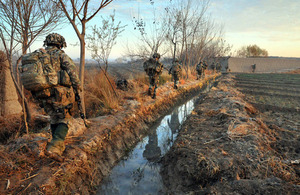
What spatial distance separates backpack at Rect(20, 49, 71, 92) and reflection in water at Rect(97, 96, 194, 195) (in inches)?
77.7

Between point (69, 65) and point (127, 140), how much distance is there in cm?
249

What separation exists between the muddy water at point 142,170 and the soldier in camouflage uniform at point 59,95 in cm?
110

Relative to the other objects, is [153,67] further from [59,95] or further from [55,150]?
[55,150]

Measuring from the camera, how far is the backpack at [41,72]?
268 centimetres

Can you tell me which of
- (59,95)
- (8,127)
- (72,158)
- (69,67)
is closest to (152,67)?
(69,67)

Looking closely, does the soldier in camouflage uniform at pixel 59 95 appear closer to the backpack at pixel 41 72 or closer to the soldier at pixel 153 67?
the backpack at pixel 41 72

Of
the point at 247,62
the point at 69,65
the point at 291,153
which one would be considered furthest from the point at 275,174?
the point at 247,62

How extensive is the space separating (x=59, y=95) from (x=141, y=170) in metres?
2.13

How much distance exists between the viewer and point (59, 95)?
2945mm

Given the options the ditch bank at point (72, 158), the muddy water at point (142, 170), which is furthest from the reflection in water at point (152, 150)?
the ditch bank at point (72, 158)

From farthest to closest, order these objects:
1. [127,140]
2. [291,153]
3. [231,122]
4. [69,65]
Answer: [127,140], [231,122], [291,153], [69,65]

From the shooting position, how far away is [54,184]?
2.39 m

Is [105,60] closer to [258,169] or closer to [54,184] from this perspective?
[54,184]

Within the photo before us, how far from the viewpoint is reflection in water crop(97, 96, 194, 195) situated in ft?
10.00
